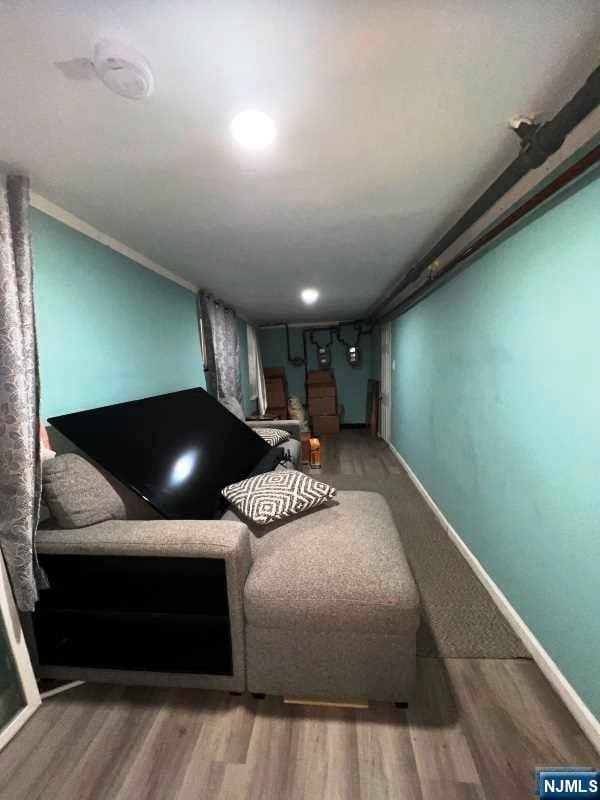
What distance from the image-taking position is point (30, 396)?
1.15 meters

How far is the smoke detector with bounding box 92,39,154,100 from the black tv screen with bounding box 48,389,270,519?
1310 millimetres

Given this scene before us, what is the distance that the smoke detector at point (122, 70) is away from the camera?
0.70 metres

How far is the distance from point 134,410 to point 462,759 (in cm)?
212

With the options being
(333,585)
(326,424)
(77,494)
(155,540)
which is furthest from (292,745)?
(326,424)

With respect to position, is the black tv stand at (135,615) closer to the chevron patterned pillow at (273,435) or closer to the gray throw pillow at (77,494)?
the gray throw pillow at (77,494)

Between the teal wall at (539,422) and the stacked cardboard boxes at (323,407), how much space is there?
11.8 feet

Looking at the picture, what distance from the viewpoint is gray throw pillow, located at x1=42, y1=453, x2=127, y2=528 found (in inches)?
48.8

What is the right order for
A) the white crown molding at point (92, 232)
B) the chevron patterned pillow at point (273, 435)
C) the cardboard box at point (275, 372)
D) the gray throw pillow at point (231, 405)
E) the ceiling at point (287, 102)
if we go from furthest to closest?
1. the cardboard box at point (275, 372)
2. the gray throw pillow at point (231, 405)
3. the chevron patterned pillow at point (273, 435)
4. the white crown molding at point (92, 232)
5. the ceiling at point (287, 102)

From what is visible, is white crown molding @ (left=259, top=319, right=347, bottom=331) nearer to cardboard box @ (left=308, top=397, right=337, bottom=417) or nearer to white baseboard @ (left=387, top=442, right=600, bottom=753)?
cardboard box @ (left=308, top=397, right=337, bottom=417)

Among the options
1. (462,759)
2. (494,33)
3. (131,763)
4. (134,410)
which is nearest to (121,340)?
(134,410)

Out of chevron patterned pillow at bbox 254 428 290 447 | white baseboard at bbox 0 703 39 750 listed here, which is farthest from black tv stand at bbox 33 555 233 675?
chevron patterned pillow at bbox 254 428 290 447

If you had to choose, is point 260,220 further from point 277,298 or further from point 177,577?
point 277,298

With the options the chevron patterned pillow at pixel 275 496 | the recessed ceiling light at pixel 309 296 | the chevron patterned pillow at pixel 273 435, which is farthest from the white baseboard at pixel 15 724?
the recessed ceiling light at pixel 309 296

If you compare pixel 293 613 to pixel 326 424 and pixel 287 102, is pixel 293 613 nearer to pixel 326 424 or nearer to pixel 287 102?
pixel 287 102
